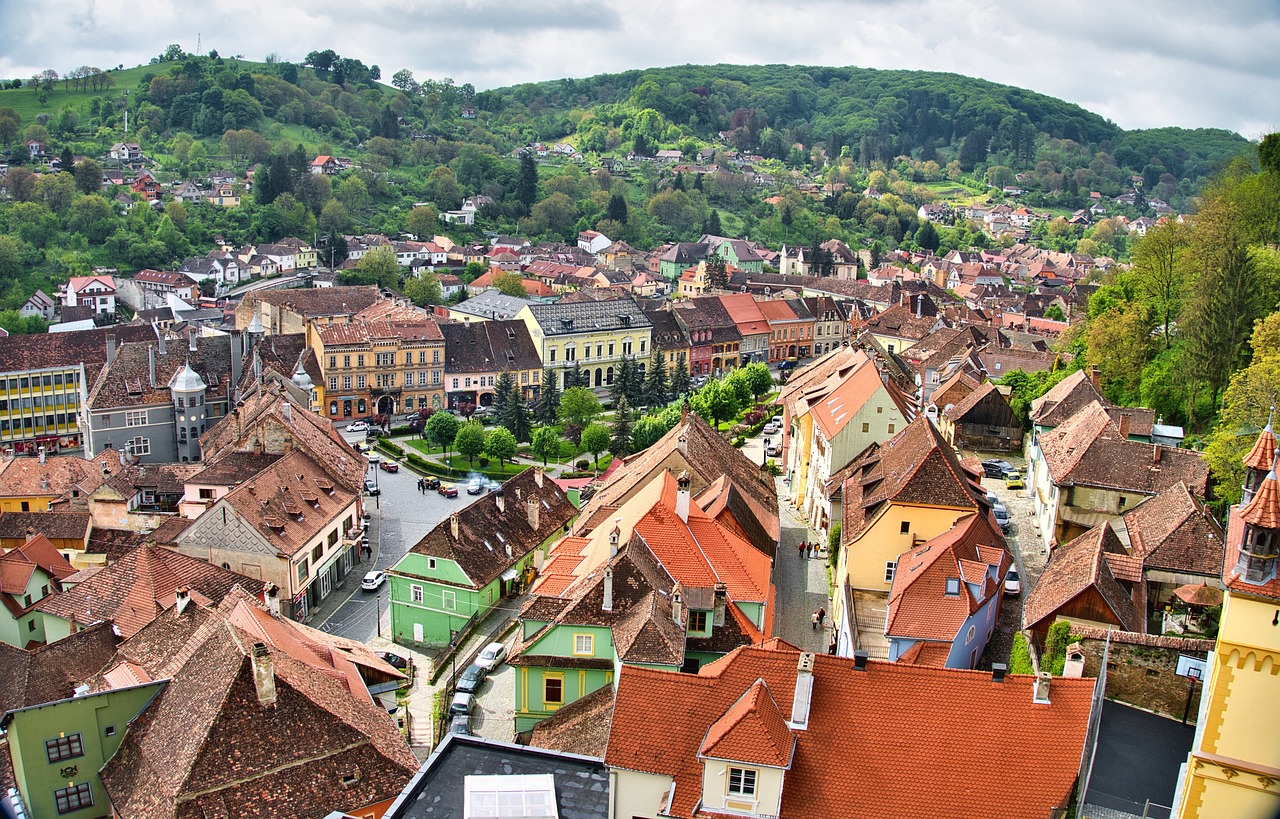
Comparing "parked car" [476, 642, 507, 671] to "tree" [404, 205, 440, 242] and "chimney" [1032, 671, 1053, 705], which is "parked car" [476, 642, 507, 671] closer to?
"chimney" [1032, 671, 1053, 705]

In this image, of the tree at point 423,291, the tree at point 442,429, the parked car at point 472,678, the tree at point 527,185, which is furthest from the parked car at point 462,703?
the tree at point 527,185

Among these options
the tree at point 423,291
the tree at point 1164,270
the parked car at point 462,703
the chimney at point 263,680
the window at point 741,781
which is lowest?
the parked car at point 462,703

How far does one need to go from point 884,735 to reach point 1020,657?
10907 millimetres

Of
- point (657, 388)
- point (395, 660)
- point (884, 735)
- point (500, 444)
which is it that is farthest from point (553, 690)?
point (657, 388)

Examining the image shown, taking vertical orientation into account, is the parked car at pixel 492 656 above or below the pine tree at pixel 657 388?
below

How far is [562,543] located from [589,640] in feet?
23.7

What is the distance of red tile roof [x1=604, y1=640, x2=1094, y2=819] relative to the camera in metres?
18.7

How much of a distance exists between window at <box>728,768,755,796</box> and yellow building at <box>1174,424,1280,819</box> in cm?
676

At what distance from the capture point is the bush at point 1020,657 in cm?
2766

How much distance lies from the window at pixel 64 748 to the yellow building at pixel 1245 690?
2211 cm

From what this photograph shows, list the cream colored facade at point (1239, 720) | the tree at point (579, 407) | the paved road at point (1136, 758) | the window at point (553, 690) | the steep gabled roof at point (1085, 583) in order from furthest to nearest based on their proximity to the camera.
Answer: the tree at point (579, 407), the window at point (553, 690), the steep gabled roof at point (1085, 583), the paved road at point (1136, 758), the cream colored facade at point (1239, 720)

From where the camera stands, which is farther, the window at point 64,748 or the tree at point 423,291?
the tree at point 423,291

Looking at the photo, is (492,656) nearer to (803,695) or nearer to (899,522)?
(899,522)

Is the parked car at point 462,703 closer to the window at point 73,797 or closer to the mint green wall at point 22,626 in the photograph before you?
the window at point 73,797
